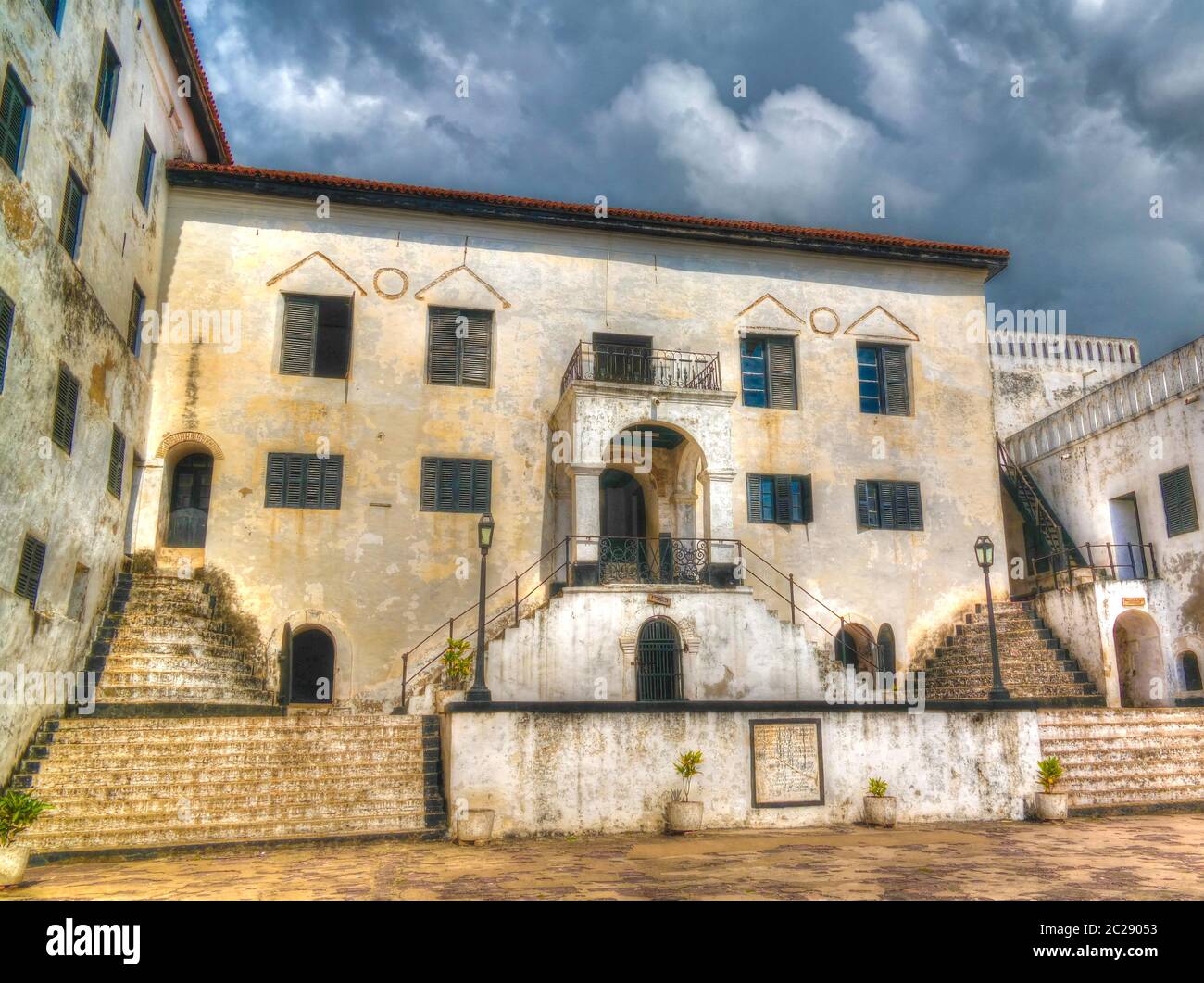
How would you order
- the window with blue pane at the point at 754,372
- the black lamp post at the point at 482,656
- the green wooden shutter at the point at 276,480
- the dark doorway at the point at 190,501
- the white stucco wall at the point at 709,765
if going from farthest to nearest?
the window with blue pane at the point at 754,372 → the green wooden shutter at the point at 276,480 → the dark doorway at the point at 190,501 → the black lamp post at the point at 482,656 → the white stucco wall at the point at 709,765

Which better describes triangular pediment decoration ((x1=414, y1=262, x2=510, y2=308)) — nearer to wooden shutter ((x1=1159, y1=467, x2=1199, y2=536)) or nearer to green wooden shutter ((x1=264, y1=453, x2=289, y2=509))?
green wooden shutter ((x1=264, y1=453, x2=289, y2=509))

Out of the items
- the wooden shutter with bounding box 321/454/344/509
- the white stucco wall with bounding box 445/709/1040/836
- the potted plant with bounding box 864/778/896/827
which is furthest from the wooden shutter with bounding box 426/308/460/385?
the potted plant with bounding box 864/778/896/827

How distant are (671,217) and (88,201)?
12377 millimetres

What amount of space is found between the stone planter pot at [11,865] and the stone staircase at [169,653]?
5.18m

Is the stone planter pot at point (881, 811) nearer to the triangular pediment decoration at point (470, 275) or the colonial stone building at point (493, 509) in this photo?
the colonial stone building at point (493, 509)

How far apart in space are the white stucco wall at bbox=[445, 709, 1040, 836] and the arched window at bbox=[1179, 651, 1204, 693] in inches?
283

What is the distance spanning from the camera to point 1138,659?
20.9 m

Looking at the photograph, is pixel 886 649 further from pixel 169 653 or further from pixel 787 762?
pixel 169 653

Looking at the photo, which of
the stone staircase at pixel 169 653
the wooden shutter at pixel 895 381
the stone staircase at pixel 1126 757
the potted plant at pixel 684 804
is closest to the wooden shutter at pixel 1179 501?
the stone staircase at pixel 1126 757

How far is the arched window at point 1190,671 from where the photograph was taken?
1981 cm

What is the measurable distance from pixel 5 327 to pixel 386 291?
939 centimetres

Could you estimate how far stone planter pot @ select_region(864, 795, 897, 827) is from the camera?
1402 cm
